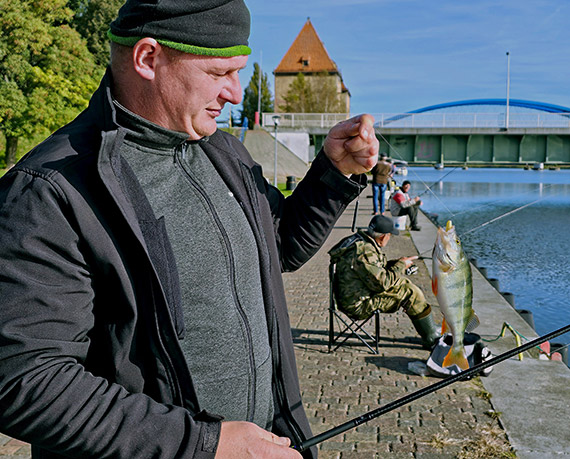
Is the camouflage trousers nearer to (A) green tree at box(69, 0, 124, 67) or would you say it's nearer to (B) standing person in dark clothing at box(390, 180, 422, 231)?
(B) standing person in dark clothing at box(390, 180, 422, 231)

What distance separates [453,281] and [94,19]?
44751 mm

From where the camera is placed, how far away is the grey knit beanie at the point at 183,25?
164cm

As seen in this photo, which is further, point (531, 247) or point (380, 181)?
point (380, 181)

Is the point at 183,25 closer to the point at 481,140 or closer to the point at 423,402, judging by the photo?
the point at 423,402

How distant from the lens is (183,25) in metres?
1.66

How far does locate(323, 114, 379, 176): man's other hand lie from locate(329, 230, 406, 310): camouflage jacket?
4877 mm

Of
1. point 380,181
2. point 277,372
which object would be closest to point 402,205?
point 380,181

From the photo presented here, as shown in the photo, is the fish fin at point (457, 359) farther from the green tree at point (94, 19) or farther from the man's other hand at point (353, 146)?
the green tree at point (94, 19)

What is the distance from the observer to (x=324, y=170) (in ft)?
7.29

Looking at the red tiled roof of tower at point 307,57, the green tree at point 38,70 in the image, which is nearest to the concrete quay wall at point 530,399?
the green tree at point 38,70

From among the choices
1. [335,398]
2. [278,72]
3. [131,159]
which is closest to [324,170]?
[131,159]

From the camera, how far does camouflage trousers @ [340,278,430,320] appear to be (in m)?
7.17

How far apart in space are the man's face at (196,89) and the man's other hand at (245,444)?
32.7 inches

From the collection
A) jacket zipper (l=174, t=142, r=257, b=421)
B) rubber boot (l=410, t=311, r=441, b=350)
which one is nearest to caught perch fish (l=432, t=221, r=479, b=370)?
rubber boot (l=410, t=311, r=441, b=350)
